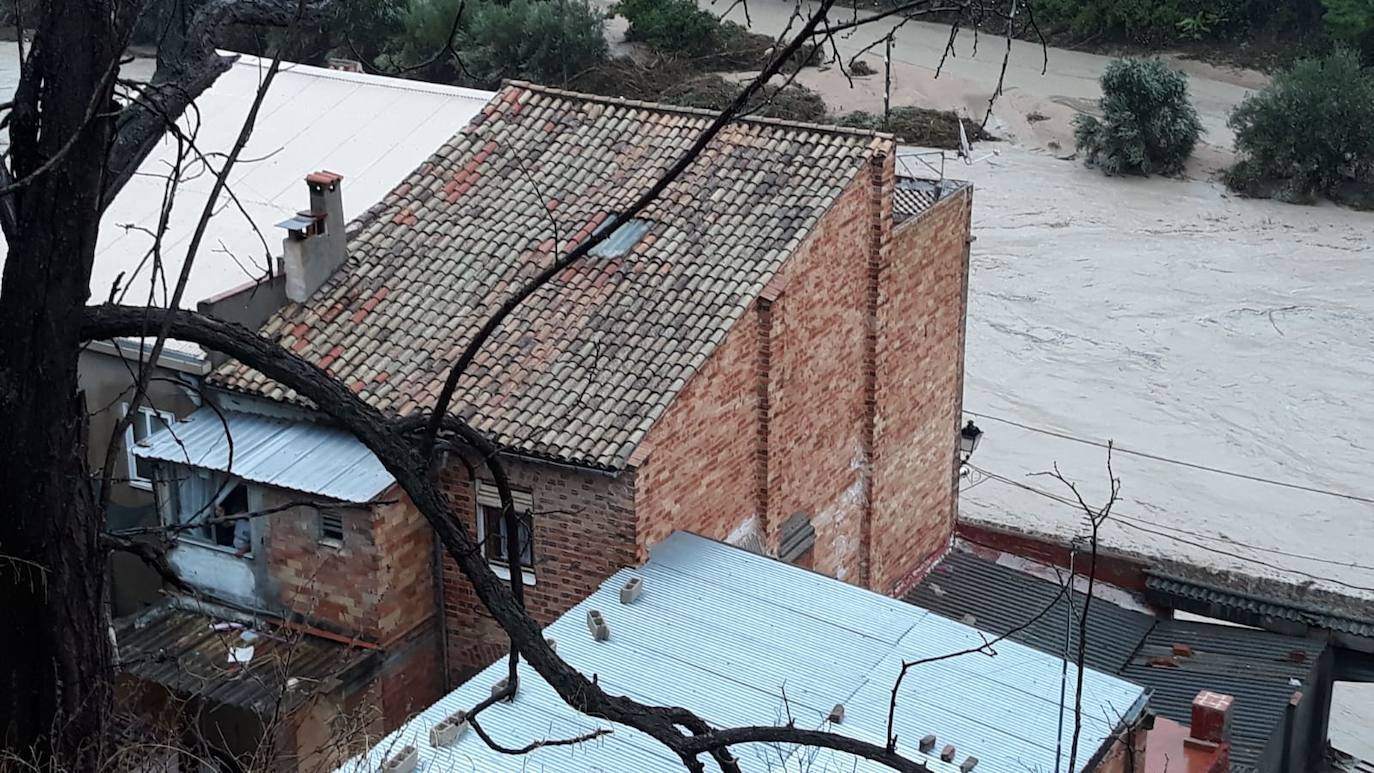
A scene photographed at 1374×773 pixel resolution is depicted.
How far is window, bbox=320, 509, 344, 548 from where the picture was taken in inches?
548

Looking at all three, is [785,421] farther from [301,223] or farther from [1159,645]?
[1159,645]

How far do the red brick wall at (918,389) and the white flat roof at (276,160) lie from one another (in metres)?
5.38

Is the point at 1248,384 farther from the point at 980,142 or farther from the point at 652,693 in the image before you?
the point at 652,693

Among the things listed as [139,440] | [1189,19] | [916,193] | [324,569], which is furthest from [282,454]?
[1189,19]

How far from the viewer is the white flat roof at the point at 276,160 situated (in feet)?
59.3

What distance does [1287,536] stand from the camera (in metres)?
26.4

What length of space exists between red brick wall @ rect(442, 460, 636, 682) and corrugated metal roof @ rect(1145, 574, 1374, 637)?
8.38m

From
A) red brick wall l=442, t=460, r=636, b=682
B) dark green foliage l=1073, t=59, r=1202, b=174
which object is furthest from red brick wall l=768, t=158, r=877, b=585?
dark green foliage l=1073, t=59, r=1202, b=174

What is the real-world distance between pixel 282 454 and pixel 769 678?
4.90 metres

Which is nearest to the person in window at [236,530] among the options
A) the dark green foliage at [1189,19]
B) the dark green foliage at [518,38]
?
the dark green foliage at [518,38]

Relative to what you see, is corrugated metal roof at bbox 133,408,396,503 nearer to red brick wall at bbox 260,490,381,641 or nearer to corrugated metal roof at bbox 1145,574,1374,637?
red brick wall at bbox 260,490,381,641

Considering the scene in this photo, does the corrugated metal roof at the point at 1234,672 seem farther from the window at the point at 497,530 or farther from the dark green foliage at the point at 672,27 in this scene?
the dark green foliage at the point at 672,27

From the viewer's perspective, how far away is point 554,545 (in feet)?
46.1

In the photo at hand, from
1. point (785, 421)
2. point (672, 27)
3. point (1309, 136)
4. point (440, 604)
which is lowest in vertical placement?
point (440, 604)
